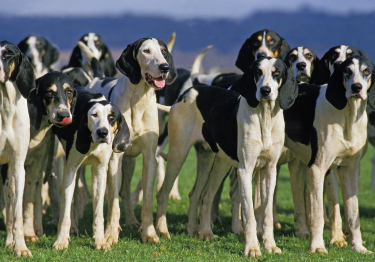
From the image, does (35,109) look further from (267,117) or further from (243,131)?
(267,117)

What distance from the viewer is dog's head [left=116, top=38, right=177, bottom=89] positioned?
6.79 m

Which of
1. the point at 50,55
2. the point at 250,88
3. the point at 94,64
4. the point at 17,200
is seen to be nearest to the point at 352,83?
the point at 250,88

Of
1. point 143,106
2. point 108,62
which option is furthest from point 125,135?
point 108,62

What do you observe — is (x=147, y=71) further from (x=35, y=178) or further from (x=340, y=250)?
(x=340, y=250)

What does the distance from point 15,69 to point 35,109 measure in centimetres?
80

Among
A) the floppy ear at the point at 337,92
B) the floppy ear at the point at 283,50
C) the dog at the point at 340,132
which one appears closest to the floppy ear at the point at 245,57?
the floppy ear at the point at 283,50

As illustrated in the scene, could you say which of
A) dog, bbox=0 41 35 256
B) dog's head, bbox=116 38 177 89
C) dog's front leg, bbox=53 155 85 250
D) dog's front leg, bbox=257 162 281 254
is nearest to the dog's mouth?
dog's head, bbox=116 38 177 89

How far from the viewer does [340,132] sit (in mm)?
6434

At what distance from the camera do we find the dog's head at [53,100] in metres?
6.31

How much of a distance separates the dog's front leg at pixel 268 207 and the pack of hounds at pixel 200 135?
0.01 meters

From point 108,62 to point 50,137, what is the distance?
388 cm

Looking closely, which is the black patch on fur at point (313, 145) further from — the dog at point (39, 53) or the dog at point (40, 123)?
the dog at point (39, 53)

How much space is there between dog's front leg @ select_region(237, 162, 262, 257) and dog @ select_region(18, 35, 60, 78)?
528 cm

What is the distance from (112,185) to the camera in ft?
22.8
